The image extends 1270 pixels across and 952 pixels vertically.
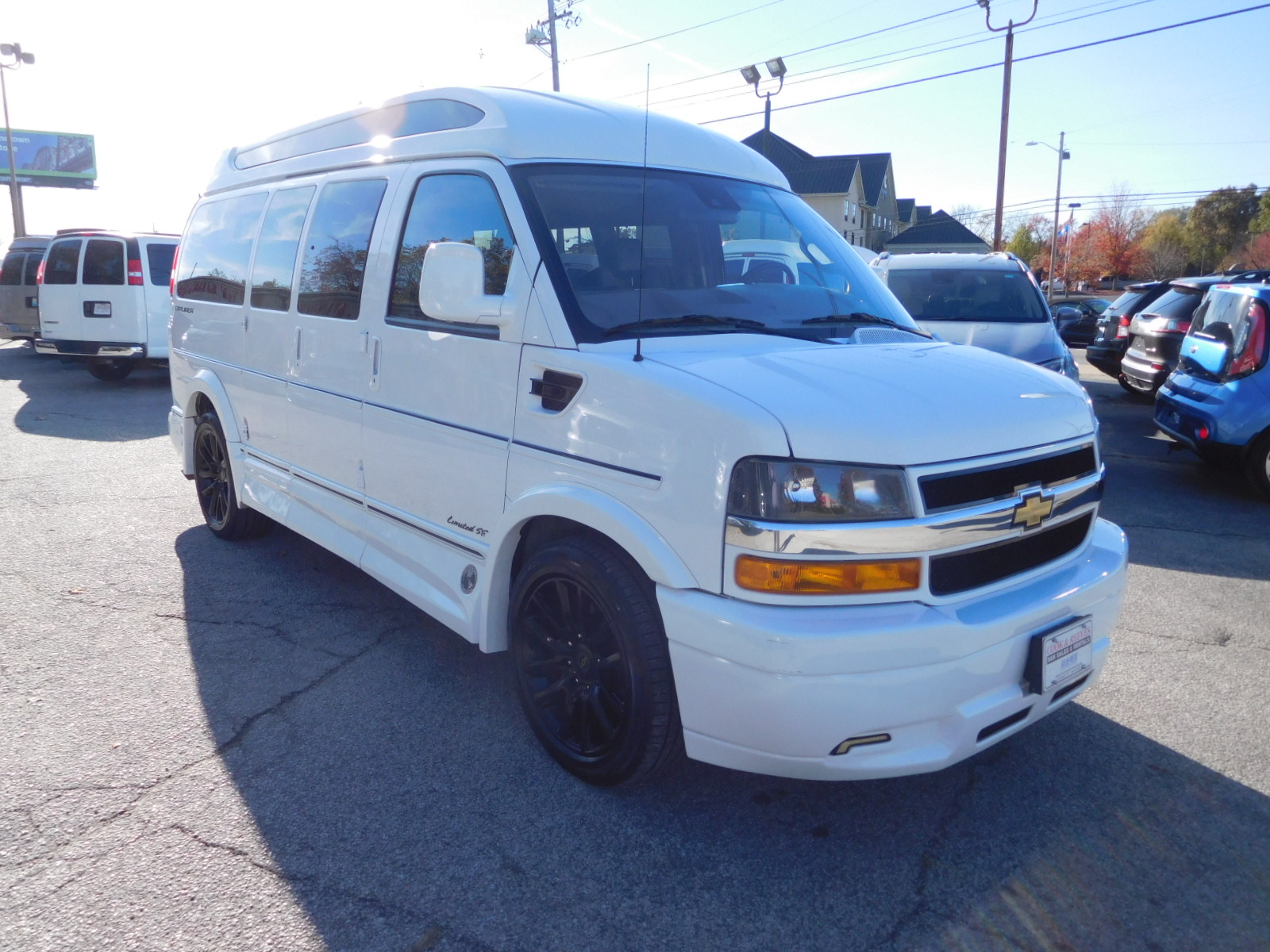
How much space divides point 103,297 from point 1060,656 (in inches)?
559

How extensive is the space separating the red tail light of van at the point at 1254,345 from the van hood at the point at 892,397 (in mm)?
5173

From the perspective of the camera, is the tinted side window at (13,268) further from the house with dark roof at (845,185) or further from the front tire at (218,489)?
the house with dark roof at (845,185)

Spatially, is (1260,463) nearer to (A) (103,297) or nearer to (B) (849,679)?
(B) (849,679)

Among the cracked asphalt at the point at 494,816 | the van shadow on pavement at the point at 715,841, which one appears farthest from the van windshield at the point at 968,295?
the van shadow on pavement at the point at 715,841

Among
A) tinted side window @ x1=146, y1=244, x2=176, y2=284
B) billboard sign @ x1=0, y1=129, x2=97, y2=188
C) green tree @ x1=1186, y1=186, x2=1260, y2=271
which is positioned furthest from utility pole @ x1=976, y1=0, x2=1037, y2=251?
billboard sign @ x1=0, y1=129, x2=97, y2=188

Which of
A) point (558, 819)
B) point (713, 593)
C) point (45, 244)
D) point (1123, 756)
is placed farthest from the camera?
point (45, 244)

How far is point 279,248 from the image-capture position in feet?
15.7

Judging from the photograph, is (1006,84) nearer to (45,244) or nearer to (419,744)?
(45,244)

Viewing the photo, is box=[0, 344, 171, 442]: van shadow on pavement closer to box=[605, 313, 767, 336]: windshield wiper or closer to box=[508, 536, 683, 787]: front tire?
box=[508, 536, 683, 787]: front tire

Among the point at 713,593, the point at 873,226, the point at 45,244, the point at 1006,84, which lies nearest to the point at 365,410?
the point at 713,593

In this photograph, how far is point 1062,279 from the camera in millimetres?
67000

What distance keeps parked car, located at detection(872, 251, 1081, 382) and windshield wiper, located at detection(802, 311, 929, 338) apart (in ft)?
14.9

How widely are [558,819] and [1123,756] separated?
208 centimetres

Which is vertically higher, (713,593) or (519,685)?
(713,593)
